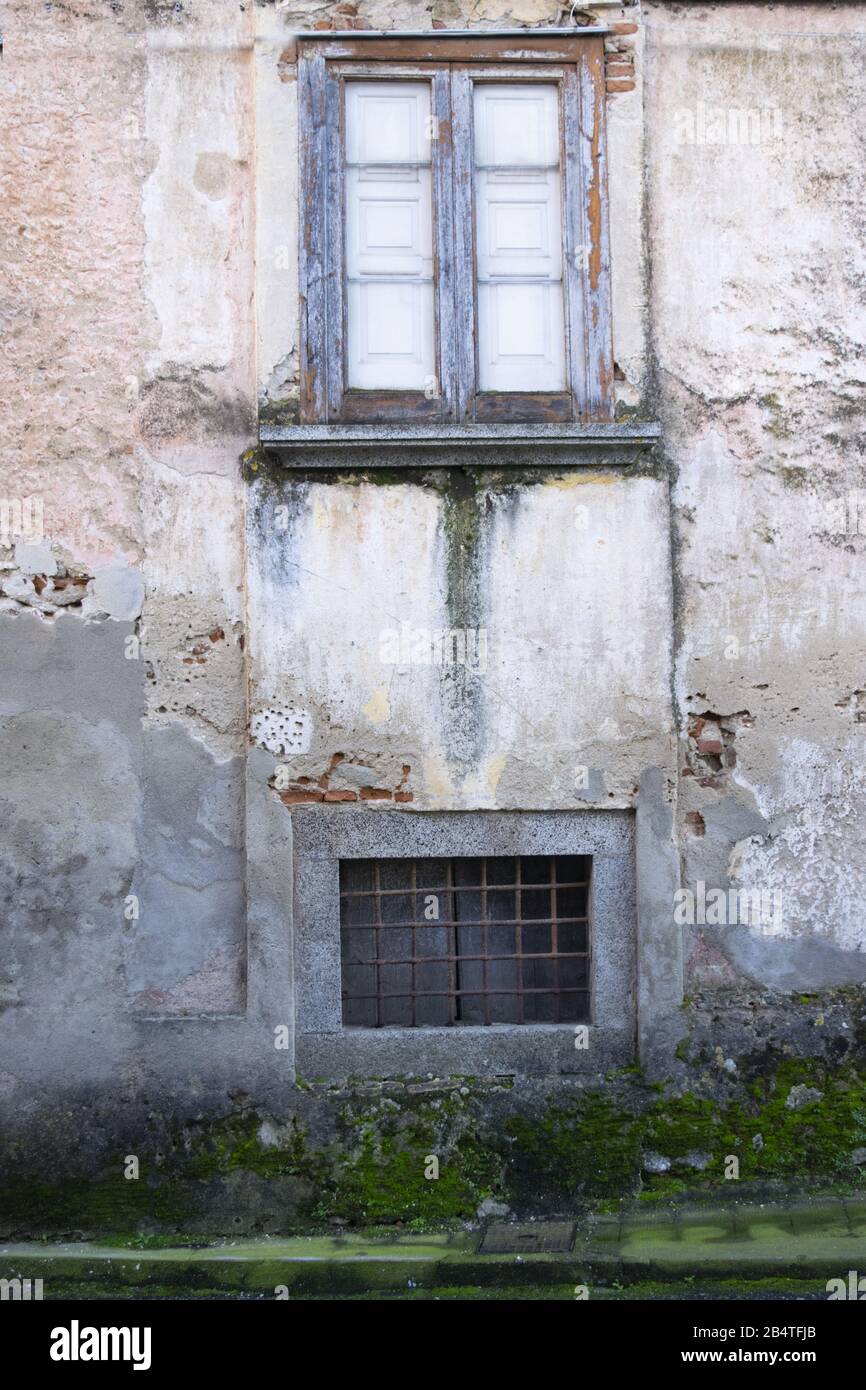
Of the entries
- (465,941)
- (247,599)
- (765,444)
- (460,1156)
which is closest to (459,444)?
(247,599)

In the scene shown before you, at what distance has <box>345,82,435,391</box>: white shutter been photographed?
17.8 ft

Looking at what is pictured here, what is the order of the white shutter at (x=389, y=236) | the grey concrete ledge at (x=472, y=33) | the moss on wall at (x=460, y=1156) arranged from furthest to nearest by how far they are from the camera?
the white shutter at (x=389, y=236) → the grey concrete ledge at (x=472, y=33) → the moss on wall at (x=460, y=1156)

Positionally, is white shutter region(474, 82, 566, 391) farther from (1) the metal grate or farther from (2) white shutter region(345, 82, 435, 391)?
(1) the metal grate

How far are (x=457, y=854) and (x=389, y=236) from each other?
2.54 metres

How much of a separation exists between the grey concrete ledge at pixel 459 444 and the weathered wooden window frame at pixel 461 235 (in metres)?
0.16

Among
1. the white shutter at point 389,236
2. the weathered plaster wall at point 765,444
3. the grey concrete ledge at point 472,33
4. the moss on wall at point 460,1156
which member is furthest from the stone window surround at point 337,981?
the grey concrete ledge at point 472,33

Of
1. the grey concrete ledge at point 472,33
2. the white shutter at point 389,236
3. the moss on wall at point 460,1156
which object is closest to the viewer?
the moss on wall at point 460,1156

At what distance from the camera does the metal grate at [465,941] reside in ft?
18.1

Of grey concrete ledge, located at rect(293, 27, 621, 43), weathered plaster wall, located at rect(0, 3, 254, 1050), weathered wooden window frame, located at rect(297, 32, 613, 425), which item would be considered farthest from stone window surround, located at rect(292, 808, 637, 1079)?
grey concrete ledge, located at rect(293, 27, 621, 43)

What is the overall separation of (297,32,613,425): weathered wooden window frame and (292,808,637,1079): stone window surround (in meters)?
1.64

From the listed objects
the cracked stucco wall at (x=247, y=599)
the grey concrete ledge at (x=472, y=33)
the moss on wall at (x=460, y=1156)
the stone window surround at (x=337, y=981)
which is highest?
the grey concrete ledge at (x=472, y=33)

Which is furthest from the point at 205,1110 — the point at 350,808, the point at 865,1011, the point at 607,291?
the point at 607,291

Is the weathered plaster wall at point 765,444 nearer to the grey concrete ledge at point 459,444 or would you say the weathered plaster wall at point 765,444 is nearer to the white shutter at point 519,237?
the grey concrete ledge at point 459,444

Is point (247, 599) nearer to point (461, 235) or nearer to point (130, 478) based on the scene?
point (130, 478)
